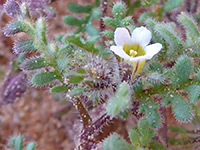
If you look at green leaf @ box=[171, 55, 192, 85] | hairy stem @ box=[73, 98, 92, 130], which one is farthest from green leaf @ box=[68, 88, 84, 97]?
green leaf @ box=[171, 55, 192, 85]

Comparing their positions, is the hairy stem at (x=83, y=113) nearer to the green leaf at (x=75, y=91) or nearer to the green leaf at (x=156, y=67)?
the green leaf at (x=75, y=91)

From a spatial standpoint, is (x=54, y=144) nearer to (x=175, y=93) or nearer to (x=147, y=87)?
(x=147, y=87)

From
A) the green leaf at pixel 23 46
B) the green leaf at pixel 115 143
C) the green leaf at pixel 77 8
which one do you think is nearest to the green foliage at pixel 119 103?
the green leaf at pixel 115 143

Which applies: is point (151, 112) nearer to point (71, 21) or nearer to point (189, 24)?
point (189, 24)

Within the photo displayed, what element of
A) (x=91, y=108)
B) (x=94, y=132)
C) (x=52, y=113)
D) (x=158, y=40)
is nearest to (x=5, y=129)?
(x=52, y=113)

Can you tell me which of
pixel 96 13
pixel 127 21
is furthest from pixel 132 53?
pixel 96 13

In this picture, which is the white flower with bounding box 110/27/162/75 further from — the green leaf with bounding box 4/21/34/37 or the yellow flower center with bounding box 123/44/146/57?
the green leaf with bounding box 4/21/34/37
